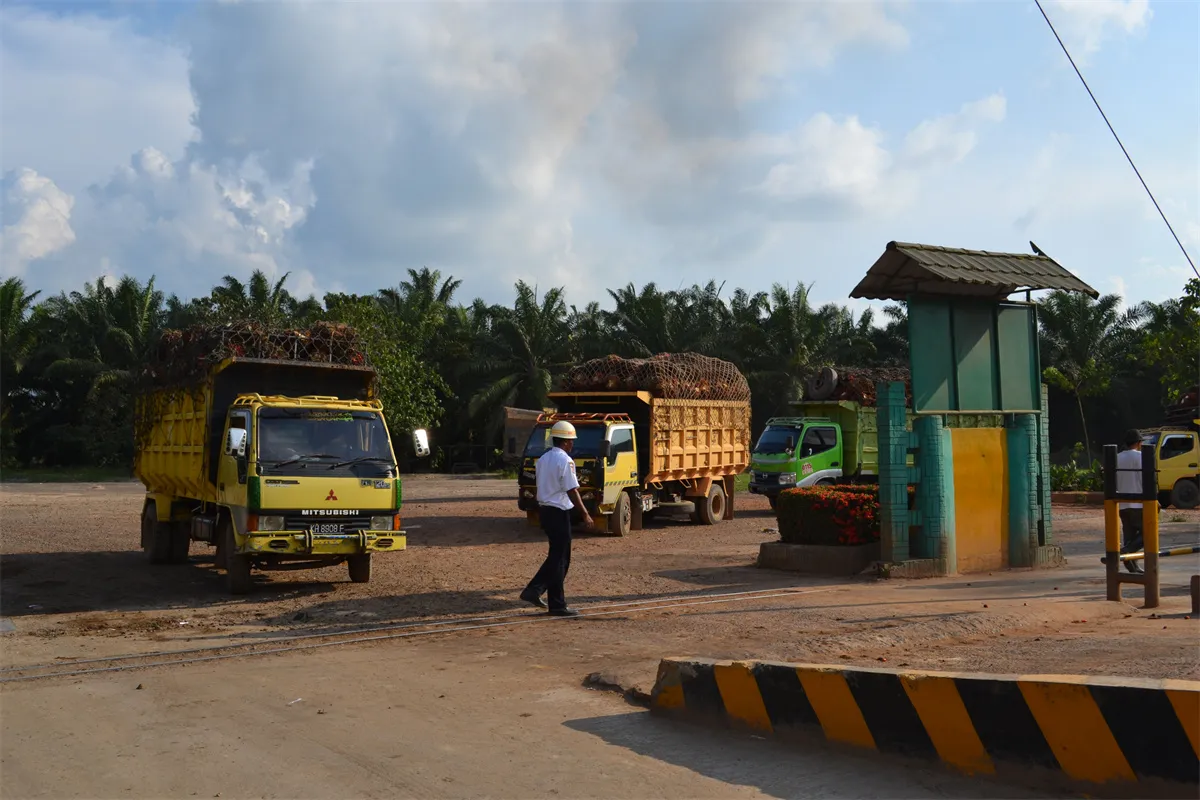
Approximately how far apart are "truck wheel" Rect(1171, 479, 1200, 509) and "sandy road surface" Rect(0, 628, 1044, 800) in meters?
22.7

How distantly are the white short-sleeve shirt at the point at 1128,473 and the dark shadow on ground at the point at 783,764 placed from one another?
6.54 metres

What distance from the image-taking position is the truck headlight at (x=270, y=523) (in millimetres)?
11703

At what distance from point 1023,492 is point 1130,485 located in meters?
3.07

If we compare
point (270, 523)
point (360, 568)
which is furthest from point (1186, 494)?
point (270, 523)

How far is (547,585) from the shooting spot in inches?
425

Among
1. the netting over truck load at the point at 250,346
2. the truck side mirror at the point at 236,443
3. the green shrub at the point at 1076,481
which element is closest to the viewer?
the truck side mirror at the point at 236,443

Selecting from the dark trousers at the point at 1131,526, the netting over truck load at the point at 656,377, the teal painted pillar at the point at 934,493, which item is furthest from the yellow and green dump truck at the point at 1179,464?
the teal painted pillar at the point at 934,493

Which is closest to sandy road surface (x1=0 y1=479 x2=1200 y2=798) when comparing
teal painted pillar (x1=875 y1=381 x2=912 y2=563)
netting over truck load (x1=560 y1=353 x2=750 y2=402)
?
teal painted pillar (x1=875 y1=381 x2=912 y2=563)

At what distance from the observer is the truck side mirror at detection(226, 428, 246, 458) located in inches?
465

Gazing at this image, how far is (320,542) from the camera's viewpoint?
11.9 metres

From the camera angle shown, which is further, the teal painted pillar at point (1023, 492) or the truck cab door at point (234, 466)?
the teal painted pillar at point (1023, 492)

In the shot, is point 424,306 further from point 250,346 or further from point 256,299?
point 250,346

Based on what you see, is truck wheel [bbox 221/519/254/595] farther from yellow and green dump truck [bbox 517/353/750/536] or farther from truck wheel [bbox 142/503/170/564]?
yellow and green dump truck [bbox 517/353/750/536]

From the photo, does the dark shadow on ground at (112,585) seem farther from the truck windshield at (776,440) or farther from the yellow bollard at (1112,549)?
the truck windshield at (776,440)
